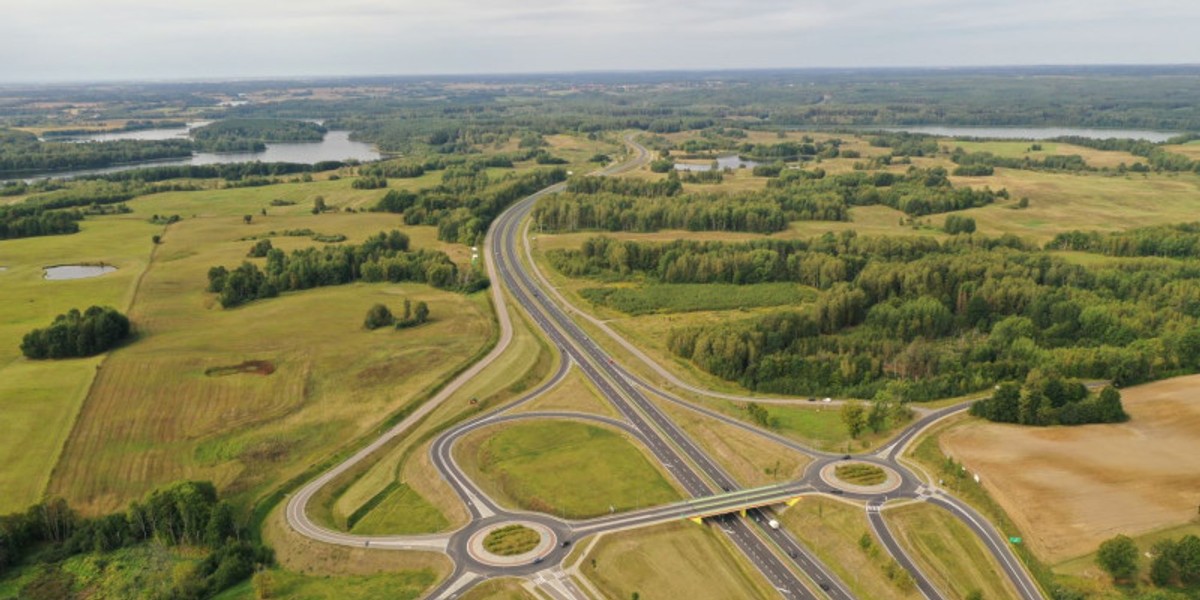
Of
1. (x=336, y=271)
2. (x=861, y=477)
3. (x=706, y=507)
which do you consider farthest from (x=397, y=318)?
(x=861, y=477)

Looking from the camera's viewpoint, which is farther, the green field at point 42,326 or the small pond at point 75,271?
the small pond at point 75,271

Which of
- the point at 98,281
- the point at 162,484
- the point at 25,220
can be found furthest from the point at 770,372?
the point at 25,220

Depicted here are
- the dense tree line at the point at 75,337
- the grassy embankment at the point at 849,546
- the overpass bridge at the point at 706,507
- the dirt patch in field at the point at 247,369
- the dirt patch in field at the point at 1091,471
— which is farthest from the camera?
the dense tree line at the point at 75,337

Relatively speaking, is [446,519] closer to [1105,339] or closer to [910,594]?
[910,594]

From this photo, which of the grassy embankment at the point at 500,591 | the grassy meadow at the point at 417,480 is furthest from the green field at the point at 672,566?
the grassy meadow at the point at 417,480

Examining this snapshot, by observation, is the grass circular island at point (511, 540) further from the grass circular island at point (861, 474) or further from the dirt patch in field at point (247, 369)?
the dirt patch in field at point (247, 369)

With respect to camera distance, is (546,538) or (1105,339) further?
(1105,339)
